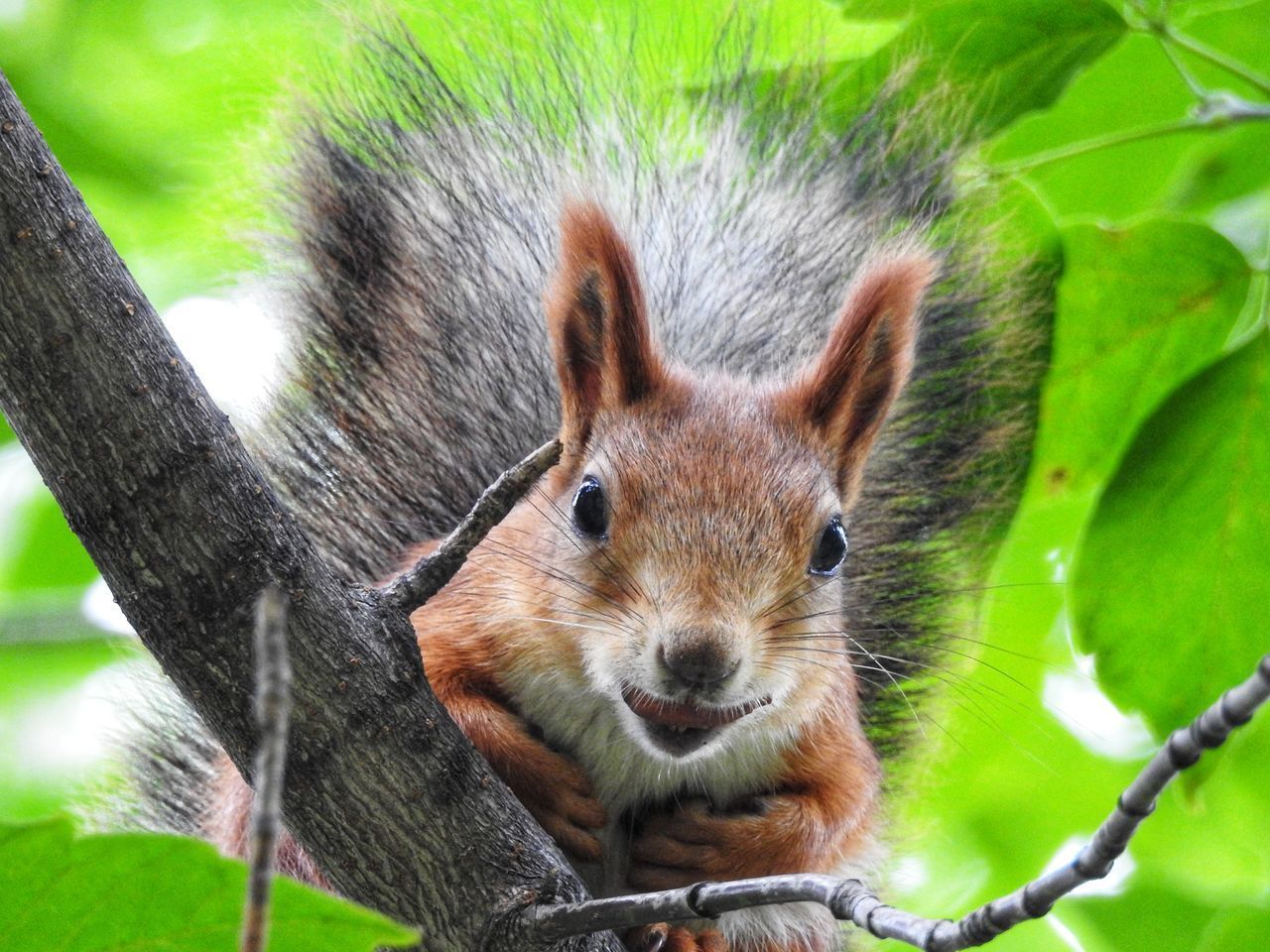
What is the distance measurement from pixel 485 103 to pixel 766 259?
0.78 metres

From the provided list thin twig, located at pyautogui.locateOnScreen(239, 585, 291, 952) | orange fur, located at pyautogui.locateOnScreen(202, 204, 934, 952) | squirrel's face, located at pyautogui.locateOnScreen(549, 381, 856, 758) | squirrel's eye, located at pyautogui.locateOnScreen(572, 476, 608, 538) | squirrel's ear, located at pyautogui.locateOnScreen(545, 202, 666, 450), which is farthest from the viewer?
squirrel's ear, located at pyautogui.locateOnScreen(545, 202, 666, 450)

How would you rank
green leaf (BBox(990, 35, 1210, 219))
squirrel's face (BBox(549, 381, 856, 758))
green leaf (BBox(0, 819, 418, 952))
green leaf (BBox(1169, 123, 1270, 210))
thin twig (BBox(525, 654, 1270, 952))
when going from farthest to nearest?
green leaf (BBox(990, 35, 1210, 219))
green leaf (BBox(1169, 123, 1270, 210))
squirrel's face (BBox(549, 381, 856, 758))
green leaf (BBox(0, 819, 418, 952))
thin twig (BBox(525, 654, 1270, 952))

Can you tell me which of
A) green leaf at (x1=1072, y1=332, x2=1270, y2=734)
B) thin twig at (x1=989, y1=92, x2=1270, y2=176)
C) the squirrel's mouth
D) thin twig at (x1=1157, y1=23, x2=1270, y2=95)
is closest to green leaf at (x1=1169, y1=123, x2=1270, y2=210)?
thin twig at (x1=989, y1=92, x2=1270, y2=176)

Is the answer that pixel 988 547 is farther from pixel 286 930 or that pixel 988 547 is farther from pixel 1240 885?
pixel 286 930

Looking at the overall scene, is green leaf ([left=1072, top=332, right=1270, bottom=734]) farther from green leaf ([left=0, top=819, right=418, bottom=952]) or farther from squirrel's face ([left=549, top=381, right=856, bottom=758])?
green leaf ([left=0, top=819, right=418, bottom=952])

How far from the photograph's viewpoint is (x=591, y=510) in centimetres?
264

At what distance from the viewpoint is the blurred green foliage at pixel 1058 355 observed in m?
2.83

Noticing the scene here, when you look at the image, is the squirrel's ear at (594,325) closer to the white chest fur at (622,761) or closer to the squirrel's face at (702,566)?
the squirrel's face at (702,566)

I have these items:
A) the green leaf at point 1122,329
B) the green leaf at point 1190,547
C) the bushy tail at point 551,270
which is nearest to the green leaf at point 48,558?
the bushy tail at point 551,270

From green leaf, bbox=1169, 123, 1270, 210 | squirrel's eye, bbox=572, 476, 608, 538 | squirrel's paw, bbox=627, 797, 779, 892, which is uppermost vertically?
green leaf, bbox=1169, 123, 1270, 210

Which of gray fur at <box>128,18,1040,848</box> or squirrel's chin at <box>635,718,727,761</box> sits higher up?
gray fur at <box>128,18,1040,848</box>

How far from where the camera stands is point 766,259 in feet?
10.8

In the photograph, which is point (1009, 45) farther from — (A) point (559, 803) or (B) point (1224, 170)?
(A) point (559, 803)

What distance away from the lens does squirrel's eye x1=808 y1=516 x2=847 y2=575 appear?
2693 millimetres
